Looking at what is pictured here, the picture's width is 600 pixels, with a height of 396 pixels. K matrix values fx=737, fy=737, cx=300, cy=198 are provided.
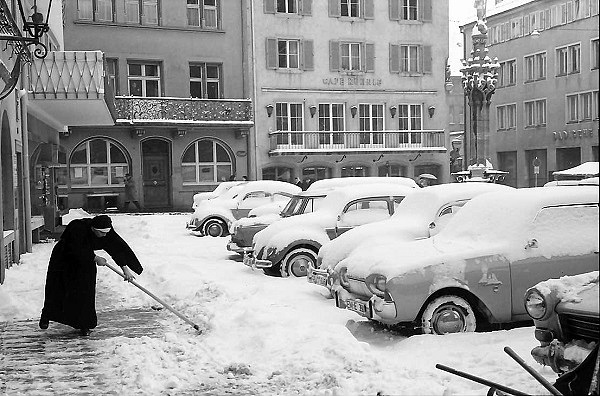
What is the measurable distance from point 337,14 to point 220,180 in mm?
10801

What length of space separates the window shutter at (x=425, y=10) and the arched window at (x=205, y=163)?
44.5 feet

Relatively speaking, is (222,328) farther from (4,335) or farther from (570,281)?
(570,281)

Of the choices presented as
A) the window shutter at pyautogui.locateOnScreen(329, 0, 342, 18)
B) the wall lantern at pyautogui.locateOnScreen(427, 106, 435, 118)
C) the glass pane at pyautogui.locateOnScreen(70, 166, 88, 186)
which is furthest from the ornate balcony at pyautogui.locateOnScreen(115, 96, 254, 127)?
the wall lantern at pyautogui.locateOnScreen(427, 106, 435, 118)

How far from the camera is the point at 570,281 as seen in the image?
5.25 m

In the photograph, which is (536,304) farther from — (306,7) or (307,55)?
(306,7)

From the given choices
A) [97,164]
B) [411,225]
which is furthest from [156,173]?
[411,225]

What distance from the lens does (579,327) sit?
16.3ft

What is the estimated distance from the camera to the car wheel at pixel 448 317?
295 inches

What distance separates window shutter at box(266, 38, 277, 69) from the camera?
121 ft

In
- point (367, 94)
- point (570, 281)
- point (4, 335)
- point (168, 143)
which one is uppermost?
point (367, 94)

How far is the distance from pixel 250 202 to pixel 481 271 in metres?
12.7

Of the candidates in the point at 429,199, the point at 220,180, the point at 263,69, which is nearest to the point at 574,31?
the point at 263,69

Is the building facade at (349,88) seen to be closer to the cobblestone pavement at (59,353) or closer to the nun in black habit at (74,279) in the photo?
the cobblestone pavement at (59,353)

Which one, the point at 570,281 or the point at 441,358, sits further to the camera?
the point at 441,358
